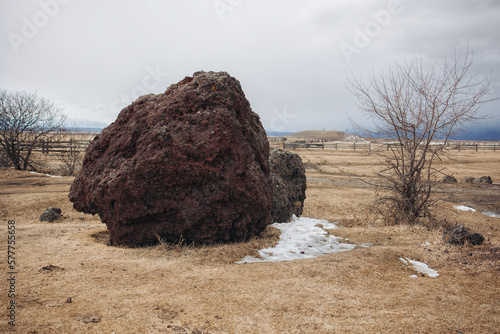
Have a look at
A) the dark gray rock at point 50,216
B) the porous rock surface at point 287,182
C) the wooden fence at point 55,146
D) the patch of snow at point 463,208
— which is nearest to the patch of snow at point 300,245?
the porous rock surface at point 287,182

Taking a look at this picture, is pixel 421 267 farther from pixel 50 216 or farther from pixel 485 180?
pixel 485 180

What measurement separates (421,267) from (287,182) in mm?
5174

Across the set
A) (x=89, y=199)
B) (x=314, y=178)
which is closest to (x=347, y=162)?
(x=314, y=178)

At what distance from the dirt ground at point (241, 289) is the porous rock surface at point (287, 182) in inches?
71.9

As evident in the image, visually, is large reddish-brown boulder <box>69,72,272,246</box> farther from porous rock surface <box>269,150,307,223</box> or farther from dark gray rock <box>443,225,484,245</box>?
dark gray rock <box>443,225,484,245</box>

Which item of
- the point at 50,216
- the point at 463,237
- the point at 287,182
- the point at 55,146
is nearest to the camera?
the point at 463,237

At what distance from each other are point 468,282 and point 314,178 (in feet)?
53.7

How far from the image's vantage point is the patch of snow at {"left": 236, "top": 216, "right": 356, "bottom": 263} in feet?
20.7

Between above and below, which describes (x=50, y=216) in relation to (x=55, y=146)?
below

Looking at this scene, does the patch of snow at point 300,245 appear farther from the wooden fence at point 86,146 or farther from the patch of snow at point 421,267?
the wooden fence at point 86,146

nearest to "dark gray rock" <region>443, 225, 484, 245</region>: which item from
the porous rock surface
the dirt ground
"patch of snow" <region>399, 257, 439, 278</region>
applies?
the dirt ground

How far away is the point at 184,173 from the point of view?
20.7 feet

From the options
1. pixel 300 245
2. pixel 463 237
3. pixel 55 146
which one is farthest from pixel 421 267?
pixel 55 146

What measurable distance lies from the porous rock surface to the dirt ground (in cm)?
183
